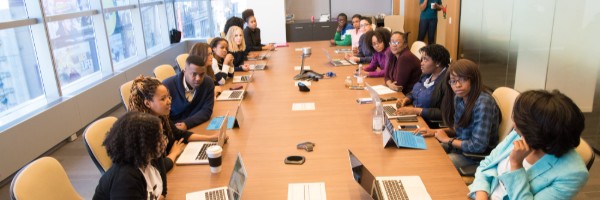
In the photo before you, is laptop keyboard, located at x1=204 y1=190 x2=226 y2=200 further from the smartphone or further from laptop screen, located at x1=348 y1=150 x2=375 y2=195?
the smartphone

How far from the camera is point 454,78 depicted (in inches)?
100

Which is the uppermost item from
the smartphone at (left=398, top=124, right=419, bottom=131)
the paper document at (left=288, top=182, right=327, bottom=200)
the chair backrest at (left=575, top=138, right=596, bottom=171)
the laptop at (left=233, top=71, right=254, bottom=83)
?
the chair backrest at (left=575, top=138, right=596, bottom=171)

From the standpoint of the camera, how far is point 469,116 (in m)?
2.51

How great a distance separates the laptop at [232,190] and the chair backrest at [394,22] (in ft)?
24.7

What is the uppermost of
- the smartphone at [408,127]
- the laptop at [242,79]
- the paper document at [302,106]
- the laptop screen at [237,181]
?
the laptop screen at [237,181]

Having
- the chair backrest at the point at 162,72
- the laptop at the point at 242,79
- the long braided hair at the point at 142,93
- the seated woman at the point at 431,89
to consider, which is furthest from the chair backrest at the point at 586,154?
the chair backrest at the point at 162,72

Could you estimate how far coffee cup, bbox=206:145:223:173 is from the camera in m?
2.15

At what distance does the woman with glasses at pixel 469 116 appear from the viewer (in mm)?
2395

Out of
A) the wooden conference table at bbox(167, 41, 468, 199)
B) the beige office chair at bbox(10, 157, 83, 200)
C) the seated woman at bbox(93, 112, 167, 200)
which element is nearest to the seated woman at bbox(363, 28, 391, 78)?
the wooden conference table at bbox(167, 41, 468, 199)

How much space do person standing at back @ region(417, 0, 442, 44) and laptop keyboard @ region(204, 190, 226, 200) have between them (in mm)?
7176

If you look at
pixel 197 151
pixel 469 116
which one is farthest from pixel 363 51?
pixel 197 151

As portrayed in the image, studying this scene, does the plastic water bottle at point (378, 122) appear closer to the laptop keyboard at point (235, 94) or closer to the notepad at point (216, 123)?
the notepad at point (216, 123)

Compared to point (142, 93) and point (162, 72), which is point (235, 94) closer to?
point (162, 72)

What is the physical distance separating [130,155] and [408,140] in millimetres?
1546
